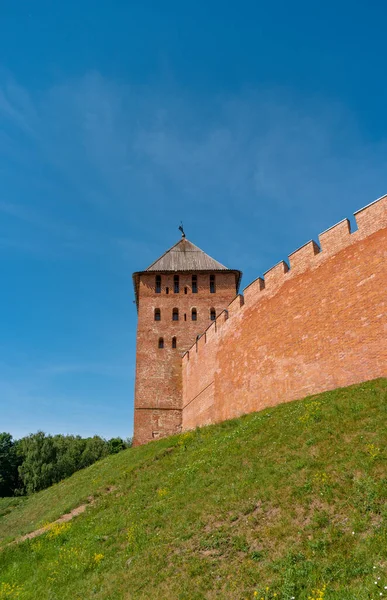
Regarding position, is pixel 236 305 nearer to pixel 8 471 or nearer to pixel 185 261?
pixel 185 261

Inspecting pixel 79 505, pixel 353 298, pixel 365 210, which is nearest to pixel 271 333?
pixel 353 298

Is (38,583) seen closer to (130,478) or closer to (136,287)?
(130,478)

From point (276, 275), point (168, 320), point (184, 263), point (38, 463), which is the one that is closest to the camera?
point (276, 275)

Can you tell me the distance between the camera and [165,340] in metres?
30.4

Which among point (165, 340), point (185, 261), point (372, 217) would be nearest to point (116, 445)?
point (165, 340)

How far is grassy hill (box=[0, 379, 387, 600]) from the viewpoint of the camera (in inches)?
254

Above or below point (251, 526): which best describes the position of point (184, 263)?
above

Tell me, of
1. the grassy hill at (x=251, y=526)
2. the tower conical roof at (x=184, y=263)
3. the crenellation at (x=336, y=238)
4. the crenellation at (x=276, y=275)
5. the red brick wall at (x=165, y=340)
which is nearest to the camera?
the grassy hill at (x=251, y=526)

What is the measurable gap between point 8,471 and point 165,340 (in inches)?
980

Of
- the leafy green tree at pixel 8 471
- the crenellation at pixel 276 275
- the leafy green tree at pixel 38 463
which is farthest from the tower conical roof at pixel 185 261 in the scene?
the leafy green tree at pixel 8 471

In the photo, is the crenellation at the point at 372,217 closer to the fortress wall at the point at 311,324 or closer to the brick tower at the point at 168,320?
the fortress wall at the point at 311,324

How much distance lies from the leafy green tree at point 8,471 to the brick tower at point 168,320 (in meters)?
21.6

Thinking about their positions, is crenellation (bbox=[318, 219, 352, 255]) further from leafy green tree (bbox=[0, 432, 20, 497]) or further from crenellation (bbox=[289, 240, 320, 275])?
leafy green tree (bbox=[0, 432, 20, 497])

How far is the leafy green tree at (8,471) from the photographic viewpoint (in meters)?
43.0
